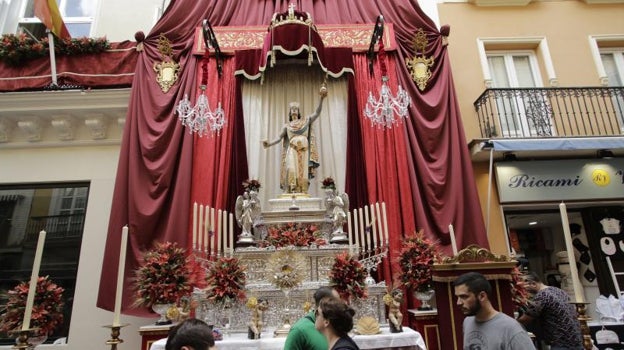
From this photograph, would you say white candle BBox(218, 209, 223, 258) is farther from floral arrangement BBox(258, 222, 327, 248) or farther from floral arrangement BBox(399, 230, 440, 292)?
floral arrangement BBox(399, 230, 440, 292)

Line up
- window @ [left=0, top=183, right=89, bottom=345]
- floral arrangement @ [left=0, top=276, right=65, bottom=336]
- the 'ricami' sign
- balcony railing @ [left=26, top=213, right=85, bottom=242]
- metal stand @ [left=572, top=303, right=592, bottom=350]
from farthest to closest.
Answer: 1. the 'ricami' sign
2. balcony railing @ [left=26, top=213, right=85, bottom=242]
3. window @ [left=0, top=183, right=89, bottom=345]
4. floral arrangement @ [left=0, top=276, right=65, bottom=336]
5. metal stand @ [left=572, top=303, right=592, bottom=350]

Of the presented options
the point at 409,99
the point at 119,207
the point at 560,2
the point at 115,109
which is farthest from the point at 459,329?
the point at 560,2

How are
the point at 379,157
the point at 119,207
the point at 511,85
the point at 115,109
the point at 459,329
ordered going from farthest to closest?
1. the point at 511,85
2. the point at 115,109
3. the point at 379,157
4. the point at 119,207
5. the point at 459,329

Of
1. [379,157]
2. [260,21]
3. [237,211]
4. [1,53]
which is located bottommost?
[237,211]

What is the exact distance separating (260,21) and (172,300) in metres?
5.30

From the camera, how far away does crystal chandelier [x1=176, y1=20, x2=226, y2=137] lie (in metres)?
5.94

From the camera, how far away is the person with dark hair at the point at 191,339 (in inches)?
64.8

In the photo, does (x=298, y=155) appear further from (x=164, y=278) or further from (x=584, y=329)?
(x=584, y=329)

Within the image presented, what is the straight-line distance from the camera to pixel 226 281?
3832mm

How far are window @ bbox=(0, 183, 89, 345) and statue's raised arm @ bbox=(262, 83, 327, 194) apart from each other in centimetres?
373

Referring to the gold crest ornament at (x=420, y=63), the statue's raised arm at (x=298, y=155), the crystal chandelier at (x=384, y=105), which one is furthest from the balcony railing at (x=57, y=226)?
the gold crest ornament at (x=420, y=63)

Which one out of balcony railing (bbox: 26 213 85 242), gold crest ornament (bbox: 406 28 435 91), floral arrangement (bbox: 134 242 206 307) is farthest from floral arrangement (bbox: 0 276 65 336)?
gold crest ornament (bbox: 406 28 435 91)

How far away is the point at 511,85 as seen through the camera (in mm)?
7777

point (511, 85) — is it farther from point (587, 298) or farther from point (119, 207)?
point (119, 207)
